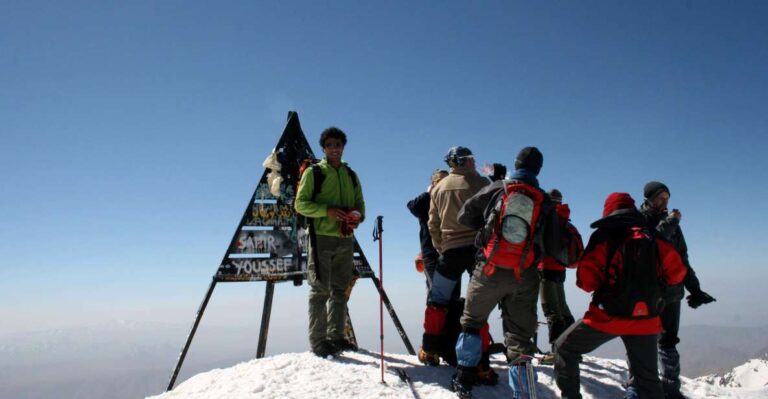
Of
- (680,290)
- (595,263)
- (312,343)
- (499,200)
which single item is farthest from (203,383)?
(680,290)

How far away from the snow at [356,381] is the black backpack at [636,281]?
149 centimetres

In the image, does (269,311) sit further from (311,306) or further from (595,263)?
(595,263)

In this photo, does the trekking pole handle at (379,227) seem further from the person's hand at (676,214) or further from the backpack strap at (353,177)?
the person's hand at (676,214)

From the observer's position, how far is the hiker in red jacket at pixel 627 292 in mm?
3797

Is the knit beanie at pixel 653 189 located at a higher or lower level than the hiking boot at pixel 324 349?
higher

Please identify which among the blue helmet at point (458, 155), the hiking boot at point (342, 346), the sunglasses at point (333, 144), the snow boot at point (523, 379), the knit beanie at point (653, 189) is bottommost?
the hiking boot at point (342, 346)

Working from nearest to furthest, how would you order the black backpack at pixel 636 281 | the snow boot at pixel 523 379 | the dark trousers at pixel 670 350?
the black backpack at pixel 636 281 < the snow boot at pixel 523 379 < the dark trousers at pixel 670 350

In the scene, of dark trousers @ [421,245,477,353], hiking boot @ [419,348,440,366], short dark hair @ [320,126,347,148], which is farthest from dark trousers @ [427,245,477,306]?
short dark hair @ [320,126,347,148]

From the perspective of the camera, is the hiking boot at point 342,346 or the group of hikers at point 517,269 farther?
the hiking boot at point 342,346

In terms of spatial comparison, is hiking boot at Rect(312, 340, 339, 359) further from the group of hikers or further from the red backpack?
the red backpack

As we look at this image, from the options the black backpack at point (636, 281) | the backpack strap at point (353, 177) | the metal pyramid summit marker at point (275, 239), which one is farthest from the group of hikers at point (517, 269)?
the metal pyramid summit marker at point (275, 239)

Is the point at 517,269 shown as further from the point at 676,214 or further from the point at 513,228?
the point at 676,214

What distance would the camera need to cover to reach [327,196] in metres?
5.98

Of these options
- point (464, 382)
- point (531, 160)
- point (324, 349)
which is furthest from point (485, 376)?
point (531, 160)
